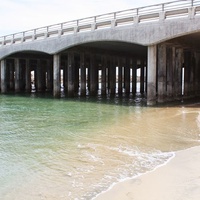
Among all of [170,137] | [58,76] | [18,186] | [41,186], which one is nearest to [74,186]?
[41,186]

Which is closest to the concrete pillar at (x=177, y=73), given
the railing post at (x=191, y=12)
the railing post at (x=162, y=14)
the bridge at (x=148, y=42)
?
the bridge at (x=148, y=42)

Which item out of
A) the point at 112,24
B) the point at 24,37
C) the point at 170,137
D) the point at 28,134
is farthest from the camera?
the point at 24,37

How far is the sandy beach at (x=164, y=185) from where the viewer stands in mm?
5223

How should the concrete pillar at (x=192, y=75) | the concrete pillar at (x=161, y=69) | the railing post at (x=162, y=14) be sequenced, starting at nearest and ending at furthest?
the railing post at (x=162, y=14) → the concrete pillar at (x=161, y=69) → the concrete pillar at (x=192, y=75)

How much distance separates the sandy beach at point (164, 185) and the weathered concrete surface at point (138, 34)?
42.5 ft

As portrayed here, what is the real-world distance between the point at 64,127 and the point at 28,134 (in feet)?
6.36

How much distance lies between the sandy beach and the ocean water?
0.99 feet

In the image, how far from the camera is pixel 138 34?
21.0m

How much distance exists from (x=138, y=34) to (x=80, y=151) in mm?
13966

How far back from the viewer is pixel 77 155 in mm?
8305

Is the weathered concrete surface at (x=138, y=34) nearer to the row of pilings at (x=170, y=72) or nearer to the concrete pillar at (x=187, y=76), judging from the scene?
the row of pilings at (x=170, y=72)

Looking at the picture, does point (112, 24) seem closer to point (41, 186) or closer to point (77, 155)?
point (77, 155)

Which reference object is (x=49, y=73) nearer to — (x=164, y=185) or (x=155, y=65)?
(x=155, y=65)

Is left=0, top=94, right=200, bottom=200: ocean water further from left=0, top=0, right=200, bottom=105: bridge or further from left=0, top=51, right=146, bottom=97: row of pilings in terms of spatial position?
left=0, top=51, right=146, bottom=97: row of pilings
